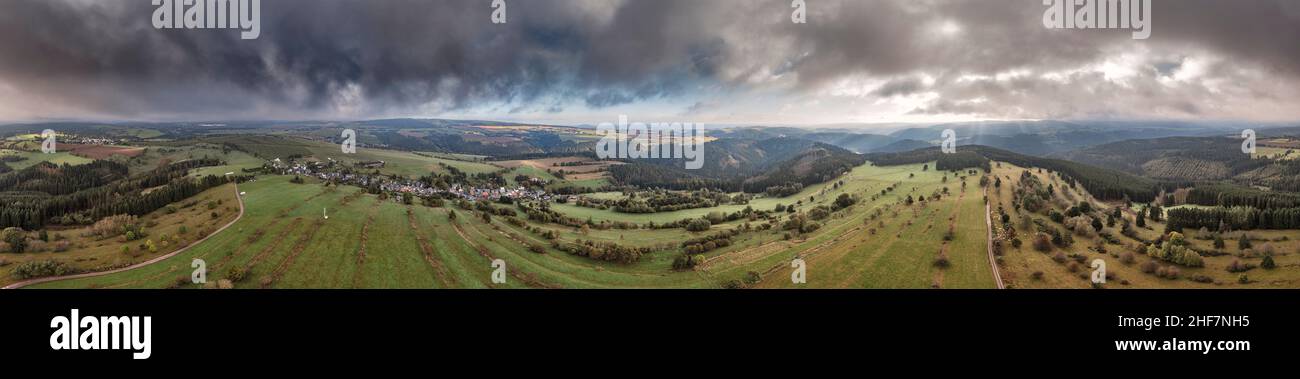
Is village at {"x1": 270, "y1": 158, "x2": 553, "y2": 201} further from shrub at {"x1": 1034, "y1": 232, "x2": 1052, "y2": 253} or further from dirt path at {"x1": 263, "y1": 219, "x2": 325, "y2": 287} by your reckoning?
shrub at {"x1": 1034, "y1": 232, "x2": 1052, "y2": 253}

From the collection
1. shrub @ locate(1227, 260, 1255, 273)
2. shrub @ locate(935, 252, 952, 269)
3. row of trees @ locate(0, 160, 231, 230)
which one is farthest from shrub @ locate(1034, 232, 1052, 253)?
row of trees @ locate(0, 160, 231, 230)

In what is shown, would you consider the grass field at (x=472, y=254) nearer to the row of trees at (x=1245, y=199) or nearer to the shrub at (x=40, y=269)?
the shrub at (x=40, y=269)

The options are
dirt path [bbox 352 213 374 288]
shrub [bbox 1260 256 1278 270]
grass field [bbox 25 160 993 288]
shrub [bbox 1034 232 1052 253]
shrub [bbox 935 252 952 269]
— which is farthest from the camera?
shrub [bbox 1034 232 1052 253]

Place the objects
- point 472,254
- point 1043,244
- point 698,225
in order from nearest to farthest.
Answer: point 472,254 < point 1043,244 < point 698,225

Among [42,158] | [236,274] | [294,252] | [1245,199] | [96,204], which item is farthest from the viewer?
[42,158]

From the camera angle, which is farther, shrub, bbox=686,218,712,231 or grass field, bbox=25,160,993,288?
shrub, bbox=686,218,712,231

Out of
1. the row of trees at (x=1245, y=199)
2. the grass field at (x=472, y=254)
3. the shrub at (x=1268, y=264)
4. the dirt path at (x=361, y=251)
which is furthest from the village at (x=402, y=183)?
the row of trees at (x=1245, y=199)

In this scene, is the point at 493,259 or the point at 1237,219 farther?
the point at 1237,219

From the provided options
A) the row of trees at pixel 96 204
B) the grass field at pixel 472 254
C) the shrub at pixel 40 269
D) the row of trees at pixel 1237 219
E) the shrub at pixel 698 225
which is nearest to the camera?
the shrub at pixel 40 269

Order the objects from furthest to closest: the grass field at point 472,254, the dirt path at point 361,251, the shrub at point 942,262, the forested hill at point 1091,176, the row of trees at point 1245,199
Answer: the forested hill at point 1091,176 → the row of trees at point 1245,199 → the shrub at point 942,262 → the grass field at point 472,254 → the dirt path at point 361,251

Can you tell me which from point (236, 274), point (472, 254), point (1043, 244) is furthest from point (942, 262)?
point (236, 274)

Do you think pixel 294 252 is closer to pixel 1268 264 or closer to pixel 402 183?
pixel 402 183

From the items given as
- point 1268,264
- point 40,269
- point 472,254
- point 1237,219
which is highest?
point 1237,219
